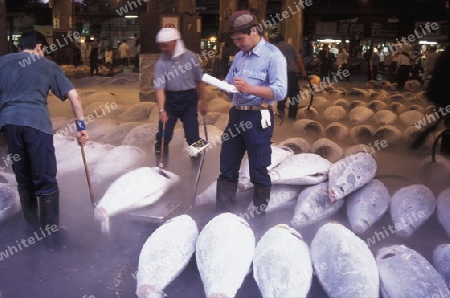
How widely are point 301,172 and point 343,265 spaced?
71.1 inches

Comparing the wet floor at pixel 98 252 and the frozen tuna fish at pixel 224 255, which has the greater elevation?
the frozen tuna fish at pixel 224 255

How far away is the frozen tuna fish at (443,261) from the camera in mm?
3391

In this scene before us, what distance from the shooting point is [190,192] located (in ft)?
17.9

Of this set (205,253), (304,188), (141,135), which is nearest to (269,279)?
(205,253)

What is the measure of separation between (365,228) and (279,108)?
6055 mm

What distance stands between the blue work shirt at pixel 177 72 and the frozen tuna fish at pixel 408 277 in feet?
10.7

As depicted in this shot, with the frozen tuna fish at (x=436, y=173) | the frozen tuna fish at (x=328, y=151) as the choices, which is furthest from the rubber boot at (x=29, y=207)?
the frozen tuna fish at (x=436, y=173)

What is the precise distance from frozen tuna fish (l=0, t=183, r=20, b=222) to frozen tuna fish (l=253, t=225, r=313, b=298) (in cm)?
262

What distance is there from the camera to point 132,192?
14.8 feet

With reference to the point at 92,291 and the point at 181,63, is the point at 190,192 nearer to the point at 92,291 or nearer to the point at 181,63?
the point at 181,63

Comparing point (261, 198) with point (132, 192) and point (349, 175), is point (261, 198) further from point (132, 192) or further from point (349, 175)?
point (132, 192)

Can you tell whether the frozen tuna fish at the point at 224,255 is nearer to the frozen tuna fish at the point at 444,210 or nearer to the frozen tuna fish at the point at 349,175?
the frozen tuna fish at the point at 349,175

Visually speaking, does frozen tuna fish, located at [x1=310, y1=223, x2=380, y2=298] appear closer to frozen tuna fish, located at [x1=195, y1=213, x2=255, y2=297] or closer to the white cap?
frozen tuna fish, located at [x1=195, y1=213, x2=255, y2=297]

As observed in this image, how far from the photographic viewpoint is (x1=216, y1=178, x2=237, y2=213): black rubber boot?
454cm
